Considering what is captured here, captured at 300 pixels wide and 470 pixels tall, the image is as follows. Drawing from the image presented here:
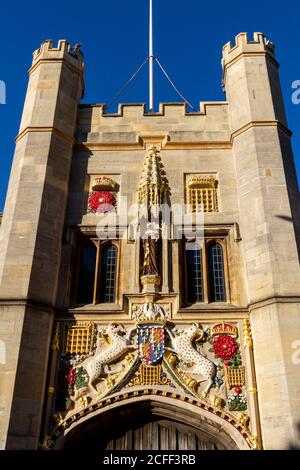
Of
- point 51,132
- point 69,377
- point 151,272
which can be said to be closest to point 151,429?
point 69,377

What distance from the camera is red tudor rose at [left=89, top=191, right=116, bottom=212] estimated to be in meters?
13.7

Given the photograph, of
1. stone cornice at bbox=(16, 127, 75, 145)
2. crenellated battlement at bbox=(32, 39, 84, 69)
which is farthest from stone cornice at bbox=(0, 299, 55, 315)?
crenellated battlement at bbox=(32, 39, 84, 69)

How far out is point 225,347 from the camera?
1136cm

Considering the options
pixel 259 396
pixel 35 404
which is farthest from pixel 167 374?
pixel 35 404

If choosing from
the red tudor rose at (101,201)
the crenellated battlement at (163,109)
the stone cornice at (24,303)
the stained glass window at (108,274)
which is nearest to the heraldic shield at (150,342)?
the stained glass window at (108,274)

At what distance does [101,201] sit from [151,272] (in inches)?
103

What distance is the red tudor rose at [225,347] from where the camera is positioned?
444 inches

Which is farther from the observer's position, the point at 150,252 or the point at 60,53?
the point at 60,53

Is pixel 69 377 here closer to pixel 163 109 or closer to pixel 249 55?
pixel 163 109

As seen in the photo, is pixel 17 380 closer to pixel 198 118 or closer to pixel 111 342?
pixel 111 342

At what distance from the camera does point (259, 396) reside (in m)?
10.5

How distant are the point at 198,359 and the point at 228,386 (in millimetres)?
821

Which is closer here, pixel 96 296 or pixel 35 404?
pixel 35 404

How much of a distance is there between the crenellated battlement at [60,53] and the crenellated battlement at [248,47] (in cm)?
449
